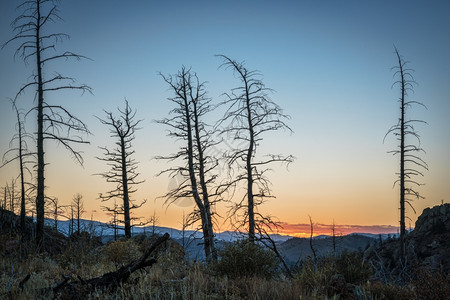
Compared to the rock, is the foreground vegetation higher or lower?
higher

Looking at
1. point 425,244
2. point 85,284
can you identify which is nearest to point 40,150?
point 85,284

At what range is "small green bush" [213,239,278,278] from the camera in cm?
789

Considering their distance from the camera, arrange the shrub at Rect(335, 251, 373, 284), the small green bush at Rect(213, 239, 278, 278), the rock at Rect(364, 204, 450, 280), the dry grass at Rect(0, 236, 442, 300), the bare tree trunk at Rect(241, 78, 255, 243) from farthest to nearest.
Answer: the rock at Rect(364, 204, 450, 280), the bare tree trunk at Rect(241, 78, 255, 243), the shrub at Rect(335, 251, 373, 284), the small green bush at Rect(213, 239, 278, 278), the dry grass at Rect(0, 236, 442, 300)

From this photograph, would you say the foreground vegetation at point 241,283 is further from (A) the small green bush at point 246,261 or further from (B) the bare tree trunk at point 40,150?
(B) the bare tree trunk at point 40,150

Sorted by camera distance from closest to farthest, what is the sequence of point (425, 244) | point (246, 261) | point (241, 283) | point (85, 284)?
point (85, 284)
point (241, 283)
point (246, 261)
point (425, 244)

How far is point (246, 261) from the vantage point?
8.03 metres

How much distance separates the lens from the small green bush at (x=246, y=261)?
25.9 ft

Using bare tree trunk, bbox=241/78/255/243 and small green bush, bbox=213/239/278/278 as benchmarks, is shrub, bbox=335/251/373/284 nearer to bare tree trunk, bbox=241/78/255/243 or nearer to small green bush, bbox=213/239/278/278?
small green bush, bbox=213/239/278/278

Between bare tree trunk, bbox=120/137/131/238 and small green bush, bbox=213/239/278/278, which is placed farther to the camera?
bare tree trunk, bbox=120/137/131/238

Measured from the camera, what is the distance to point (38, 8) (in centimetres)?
1802

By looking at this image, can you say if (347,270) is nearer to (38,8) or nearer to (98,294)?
(98,294)

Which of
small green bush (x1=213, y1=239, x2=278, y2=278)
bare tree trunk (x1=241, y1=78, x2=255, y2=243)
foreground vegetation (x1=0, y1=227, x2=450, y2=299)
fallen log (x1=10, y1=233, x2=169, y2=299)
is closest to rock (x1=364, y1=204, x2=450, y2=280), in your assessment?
bare tree trunk (x1=241, y1=78, x2=255, y2=243)

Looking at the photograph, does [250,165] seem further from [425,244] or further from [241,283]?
[425,244]

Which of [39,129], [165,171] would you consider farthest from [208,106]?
[39,129]
